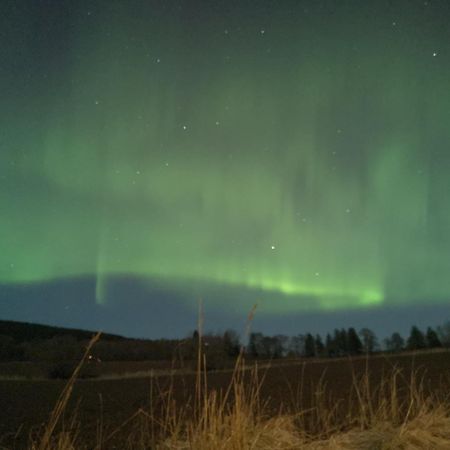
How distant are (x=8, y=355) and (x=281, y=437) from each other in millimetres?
45834

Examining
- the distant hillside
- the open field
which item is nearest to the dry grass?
the open field

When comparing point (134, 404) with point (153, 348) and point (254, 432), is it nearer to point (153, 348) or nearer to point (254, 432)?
point (254, 432)

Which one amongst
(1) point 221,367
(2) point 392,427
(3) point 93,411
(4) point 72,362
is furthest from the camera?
(1) point 221,367

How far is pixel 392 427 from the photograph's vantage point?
21.3 feet

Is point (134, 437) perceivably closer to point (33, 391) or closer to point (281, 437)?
point (281, 437)

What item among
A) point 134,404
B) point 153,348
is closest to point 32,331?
point 153,348

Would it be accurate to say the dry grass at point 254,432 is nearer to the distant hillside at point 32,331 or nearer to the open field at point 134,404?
the open field at point 134,404

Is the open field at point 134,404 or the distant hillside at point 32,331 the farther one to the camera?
the distant hillside at point 32,331

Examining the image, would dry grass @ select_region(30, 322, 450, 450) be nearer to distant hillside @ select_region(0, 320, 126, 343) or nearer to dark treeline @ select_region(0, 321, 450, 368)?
dark treeline @ select_region(0, 321, 450, 368)

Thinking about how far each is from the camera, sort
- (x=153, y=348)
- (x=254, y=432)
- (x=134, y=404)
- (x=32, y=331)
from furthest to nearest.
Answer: (x=32, y=331), (x=153, y=348), (x=134, y=404), (x=254, y=432)

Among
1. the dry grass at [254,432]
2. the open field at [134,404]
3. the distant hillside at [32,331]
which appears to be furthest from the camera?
the distant hillside at [32,331]

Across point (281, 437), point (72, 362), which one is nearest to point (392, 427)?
point (281, 437)

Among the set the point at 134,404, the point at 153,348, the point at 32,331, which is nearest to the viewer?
the point at 134,404

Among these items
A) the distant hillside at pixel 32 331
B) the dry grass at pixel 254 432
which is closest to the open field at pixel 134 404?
the dry grass at pixel 254 432
